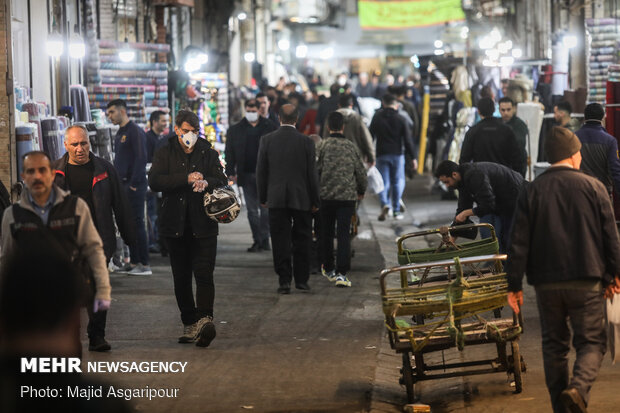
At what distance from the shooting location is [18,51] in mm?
15734

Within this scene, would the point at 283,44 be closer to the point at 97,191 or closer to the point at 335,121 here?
the point at 335,121

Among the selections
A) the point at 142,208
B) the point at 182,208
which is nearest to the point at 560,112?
the point at 142,208

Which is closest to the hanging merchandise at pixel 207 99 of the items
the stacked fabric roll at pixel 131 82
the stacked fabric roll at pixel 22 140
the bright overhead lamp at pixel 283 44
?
the stacked fabric roll at pixel 131 82

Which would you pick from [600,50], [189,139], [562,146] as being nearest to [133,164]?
[189,139]

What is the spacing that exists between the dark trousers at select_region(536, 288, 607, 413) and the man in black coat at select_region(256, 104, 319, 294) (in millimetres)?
5845

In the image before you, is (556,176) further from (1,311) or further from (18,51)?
(18,51)

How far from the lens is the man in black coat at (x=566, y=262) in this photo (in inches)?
282

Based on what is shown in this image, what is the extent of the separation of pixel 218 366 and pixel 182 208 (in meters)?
1.50

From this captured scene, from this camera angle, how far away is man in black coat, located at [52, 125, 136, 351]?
968 centimetres

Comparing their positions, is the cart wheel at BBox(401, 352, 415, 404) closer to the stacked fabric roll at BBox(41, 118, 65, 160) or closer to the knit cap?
the knit cap

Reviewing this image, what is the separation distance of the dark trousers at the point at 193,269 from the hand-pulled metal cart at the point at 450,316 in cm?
234

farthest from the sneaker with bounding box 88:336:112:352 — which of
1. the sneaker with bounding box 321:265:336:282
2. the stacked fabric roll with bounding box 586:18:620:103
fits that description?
the stacked fabric roll with bounding box 586:18:620:103

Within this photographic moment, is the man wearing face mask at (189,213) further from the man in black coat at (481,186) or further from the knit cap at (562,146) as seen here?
the knit cap at (562,146)

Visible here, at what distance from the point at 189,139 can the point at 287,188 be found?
9.12 ft
